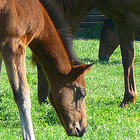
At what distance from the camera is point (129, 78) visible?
6.79m

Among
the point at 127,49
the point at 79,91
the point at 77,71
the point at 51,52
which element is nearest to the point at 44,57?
the point at 51,52

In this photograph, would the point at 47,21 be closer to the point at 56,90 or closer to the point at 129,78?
the point at 56,90

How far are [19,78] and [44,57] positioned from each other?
39cm

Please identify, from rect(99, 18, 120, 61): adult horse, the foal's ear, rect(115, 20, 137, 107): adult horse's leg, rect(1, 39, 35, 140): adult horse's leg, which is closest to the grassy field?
rect(115, 20, 137, 107): adult horse's leg

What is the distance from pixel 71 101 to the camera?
4914 mm

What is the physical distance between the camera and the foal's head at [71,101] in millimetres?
4859

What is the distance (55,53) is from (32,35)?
338 mm

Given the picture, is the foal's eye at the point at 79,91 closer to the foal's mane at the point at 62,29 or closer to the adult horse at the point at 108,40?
the foal's mane at the point at 62,29

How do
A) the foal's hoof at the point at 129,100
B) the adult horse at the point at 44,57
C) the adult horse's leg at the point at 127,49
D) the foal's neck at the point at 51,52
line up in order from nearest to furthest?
the adult horse at the point at 44,57 → the foal's neck at the point at 51,52 → the foal's hoof at the point at 129,100 → the adult horse's leg at the point at 127,49

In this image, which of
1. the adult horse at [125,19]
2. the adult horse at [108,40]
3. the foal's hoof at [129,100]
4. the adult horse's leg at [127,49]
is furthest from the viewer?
the adult horse at [108,40]

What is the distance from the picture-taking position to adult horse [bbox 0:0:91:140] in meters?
4.48

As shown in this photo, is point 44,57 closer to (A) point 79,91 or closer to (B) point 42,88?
(A) point 79,91

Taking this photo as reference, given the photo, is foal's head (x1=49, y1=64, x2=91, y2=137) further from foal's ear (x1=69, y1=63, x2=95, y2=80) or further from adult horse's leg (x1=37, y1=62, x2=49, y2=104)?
adult horse's leg (x1=37, y1=62, x2=49, y2=104)

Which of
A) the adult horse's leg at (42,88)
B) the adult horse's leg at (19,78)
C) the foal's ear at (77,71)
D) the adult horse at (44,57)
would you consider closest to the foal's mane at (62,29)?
the adult horse at (44,57)
